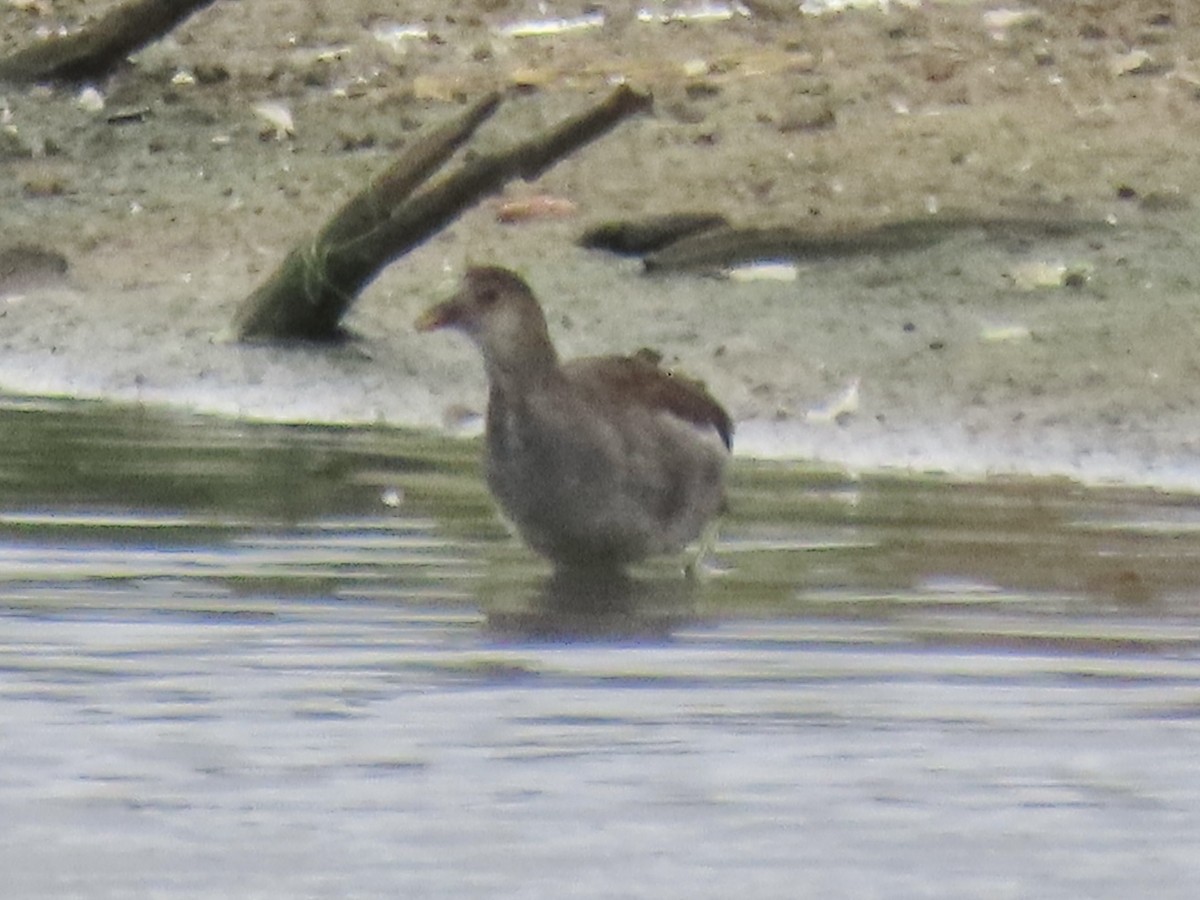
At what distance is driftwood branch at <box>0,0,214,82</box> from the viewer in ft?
53.4

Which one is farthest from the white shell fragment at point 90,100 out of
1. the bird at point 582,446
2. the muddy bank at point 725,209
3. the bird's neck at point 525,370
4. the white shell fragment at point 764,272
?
the bird's neck at point 525,370

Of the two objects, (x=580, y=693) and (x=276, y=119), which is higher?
(x=580, y=693)

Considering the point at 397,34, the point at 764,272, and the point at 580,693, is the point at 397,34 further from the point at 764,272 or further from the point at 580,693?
the point at 580,693

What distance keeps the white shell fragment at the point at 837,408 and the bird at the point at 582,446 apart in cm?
208

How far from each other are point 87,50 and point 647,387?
309 inches

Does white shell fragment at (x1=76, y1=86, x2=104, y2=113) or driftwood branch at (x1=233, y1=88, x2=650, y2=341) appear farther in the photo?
white shell fragment at (x1=76, y1=86, x2=104, y2=113)

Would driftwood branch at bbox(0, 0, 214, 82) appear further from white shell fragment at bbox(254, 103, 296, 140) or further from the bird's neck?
the bird's neck

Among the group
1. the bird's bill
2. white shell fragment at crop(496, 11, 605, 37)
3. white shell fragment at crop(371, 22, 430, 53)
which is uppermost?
the bird's bill

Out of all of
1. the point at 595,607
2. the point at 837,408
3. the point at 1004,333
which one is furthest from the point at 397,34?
the point at 595,607

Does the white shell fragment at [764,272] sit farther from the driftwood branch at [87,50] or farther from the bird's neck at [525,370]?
the bird's neck at [525,370]

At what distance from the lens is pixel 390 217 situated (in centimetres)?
1247

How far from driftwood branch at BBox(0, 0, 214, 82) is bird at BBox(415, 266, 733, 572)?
7144 millimetres

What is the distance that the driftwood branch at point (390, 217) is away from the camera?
11734 mm

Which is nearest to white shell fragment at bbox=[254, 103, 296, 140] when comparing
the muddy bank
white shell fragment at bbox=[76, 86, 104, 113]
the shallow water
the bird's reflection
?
the muddy bank
